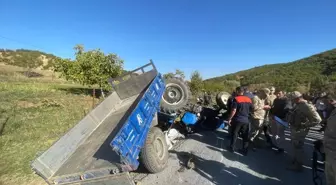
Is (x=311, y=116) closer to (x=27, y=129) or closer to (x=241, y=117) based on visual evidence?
(x=241, y=117)

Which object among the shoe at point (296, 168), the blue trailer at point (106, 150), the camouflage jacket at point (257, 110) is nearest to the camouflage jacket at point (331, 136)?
the shoe at point (296, 168)

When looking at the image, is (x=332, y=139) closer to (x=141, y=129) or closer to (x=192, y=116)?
(x=141, y=129)

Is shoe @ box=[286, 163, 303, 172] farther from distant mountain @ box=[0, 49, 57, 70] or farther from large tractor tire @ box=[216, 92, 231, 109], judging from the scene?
distant mountain @ box=[0, 49, 57, 70]

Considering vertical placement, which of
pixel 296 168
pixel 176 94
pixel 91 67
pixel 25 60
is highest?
pixel 25 60

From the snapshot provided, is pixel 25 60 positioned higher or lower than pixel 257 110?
higher

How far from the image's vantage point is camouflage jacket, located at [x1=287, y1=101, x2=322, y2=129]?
4.80m

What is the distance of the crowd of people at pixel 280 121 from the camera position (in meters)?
3.43

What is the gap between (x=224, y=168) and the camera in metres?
5.35

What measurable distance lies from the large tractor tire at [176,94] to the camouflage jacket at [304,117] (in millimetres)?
3574

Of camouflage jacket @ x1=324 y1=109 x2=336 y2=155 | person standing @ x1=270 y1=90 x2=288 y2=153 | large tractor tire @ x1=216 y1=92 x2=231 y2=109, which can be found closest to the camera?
camouflage jacket @ x1=324 y1=109 x2=336 y2=155

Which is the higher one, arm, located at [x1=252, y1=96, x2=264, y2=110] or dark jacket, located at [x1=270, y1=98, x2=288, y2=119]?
arm, located at [x1=252, y1=96, x2=264, y2=110]

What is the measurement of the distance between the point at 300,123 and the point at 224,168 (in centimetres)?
181

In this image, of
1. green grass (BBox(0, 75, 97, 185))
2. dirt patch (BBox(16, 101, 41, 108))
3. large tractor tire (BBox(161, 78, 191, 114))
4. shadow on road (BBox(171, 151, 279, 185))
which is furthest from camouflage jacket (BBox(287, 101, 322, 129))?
dirt patch (BBox(16, 101, 41, 108))

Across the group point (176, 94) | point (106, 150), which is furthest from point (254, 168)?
point (176, 94)
